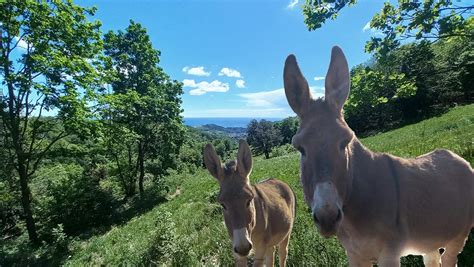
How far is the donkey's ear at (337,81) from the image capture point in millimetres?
2266

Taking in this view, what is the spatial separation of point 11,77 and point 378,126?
60888mm

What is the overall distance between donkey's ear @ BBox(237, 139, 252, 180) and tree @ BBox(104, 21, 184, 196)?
73.7 ft

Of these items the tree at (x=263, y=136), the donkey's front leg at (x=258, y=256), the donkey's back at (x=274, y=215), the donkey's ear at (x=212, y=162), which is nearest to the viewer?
the donkey's ear at (x=212, y=162)

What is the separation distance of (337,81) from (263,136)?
334 feet

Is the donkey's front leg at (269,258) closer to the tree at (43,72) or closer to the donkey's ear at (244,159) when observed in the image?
the donkey's ear at (244,159)

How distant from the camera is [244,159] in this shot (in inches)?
165

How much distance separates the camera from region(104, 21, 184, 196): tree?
26250 millimetres

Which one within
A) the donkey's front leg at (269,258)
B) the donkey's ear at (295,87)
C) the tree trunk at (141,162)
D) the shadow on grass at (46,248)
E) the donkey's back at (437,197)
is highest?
the donkey's ear at (295,87)

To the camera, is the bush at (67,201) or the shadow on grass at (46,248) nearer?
the shadow on grass at (46,248)

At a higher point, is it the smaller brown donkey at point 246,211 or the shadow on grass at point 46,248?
the smaller brown donkey at point 246,211

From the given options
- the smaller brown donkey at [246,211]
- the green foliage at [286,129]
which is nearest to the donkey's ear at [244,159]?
the smaller brown donkey at [246,211]

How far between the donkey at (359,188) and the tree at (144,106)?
24.4m

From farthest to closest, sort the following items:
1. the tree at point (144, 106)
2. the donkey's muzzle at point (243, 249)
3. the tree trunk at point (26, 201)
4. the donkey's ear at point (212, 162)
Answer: the tree at point (144, 106), the tree trunk at point (26, 201), the donkey's ear at point (212, 162), the donkey's muzzle at point (243, 249)

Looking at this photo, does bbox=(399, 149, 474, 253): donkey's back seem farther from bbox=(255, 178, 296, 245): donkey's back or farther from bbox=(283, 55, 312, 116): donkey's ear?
bbox=(255, 178, 296, 245): donkey's back
